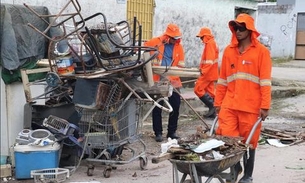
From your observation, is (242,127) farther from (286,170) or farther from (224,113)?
(286,170)

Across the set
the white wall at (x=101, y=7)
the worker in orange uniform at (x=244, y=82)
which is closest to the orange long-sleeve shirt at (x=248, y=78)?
the worker in orange uniform at (x=244, y=82)

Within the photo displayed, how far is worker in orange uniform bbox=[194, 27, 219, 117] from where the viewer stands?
9.34m

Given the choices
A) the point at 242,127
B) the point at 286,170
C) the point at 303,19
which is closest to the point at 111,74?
the point at 242,127

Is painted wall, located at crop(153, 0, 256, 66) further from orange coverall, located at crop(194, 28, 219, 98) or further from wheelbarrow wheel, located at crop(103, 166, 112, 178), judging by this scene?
wheelbarrow wheel, located at crop(103, 166, 112, 178)

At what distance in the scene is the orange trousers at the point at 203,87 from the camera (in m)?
9.90

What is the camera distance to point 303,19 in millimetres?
26219

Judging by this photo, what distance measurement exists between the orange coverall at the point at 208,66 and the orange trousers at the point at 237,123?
340 centimetres

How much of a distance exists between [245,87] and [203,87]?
4563mm

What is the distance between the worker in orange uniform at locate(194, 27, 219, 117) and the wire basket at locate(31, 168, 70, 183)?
3719 millimetres

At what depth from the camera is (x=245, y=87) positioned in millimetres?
5406

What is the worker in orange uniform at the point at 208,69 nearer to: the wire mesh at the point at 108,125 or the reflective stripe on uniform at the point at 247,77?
the wire mesh at the point at 108,125

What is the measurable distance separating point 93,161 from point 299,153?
3.06m

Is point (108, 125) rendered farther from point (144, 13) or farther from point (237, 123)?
point (144, 13)

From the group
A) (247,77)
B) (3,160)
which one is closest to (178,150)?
(247,77)
